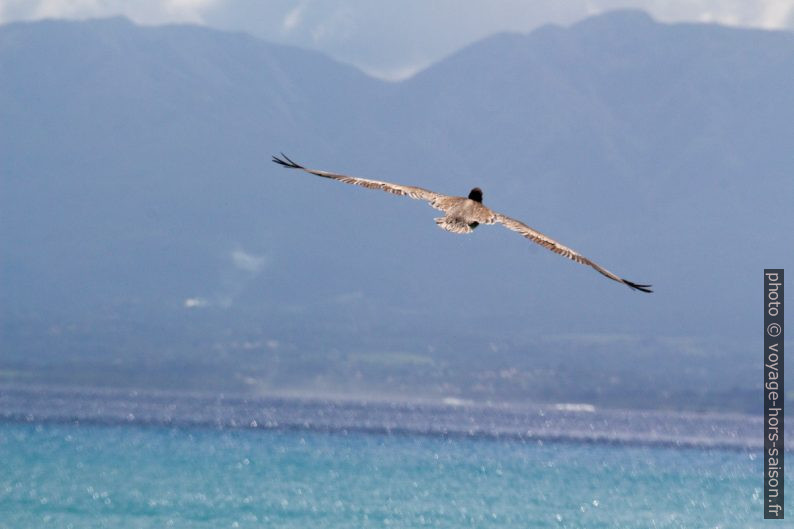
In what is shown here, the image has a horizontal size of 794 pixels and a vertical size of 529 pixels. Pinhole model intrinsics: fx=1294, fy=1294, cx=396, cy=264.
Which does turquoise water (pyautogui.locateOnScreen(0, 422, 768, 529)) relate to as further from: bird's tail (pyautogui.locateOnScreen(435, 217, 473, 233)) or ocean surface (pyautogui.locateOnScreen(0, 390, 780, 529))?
bird's tail (pyautogui.locateOnScreen(435, 217, 473, 233))

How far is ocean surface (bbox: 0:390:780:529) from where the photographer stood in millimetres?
37906

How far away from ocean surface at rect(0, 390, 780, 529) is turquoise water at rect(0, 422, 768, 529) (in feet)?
0.28

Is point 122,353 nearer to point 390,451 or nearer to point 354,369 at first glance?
point 354,369

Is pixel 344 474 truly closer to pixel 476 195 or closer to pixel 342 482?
pixel 342 482

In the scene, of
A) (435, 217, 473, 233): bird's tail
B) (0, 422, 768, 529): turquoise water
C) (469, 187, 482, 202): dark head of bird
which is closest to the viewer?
(435, 217, 473, 233): bird's tail

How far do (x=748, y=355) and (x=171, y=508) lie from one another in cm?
15993

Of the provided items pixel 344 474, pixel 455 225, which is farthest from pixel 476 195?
pixel 344 474

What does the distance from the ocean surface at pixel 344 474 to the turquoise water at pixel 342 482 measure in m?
0.08

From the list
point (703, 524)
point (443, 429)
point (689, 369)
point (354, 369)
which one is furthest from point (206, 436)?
point (689, 369)

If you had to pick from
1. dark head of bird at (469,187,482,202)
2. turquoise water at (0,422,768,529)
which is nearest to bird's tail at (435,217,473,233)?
dark head of bird at (469,187,482,202)

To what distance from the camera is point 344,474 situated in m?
46.5

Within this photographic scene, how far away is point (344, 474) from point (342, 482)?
1.97 m

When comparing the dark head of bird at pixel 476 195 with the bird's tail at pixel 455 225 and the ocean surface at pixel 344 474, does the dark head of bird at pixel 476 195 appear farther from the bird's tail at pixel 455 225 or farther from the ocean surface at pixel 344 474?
the ocean surface at pixel 344 474

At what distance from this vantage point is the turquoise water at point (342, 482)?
1478 inches
